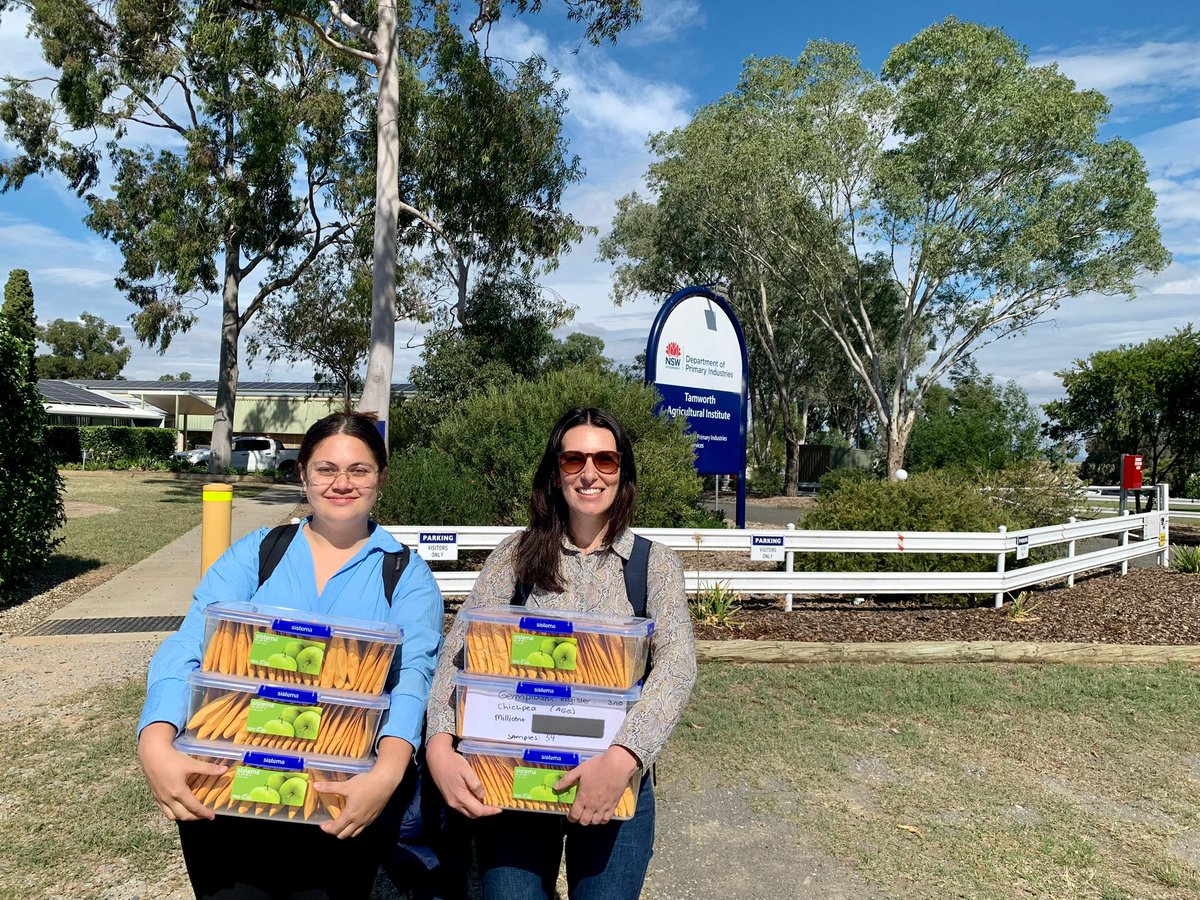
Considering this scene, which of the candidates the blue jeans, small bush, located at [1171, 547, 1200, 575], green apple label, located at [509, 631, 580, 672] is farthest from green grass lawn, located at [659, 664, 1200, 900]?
small bush, located at [1171, 547, 1200, 575]

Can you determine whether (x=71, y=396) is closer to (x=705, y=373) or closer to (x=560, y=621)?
(x=705, y=373)

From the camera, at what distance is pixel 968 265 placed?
938 inches

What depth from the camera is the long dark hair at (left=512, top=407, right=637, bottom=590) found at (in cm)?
229

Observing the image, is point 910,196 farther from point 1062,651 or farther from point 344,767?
point 344,767

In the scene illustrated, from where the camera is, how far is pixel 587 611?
2221mm

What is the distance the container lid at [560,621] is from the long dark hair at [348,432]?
21.8 inches

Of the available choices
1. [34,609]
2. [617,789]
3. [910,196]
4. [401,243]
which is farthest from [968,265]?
[617,789]

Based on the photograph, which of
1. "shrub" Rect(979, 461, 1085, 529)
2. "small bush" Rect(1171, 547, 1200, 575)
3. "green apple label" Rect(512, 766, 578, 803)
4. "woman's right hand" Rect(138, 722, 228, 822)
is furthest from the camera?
"small bush" Rect(1171, 547, 1200, 575)

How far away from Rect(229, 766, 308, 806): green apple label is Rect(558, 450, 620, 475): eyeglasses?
40.7 inches

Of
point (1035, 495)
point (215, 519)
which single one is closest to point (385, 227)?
point (215, 519)

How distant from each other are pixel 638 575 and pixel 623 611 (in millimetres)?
104

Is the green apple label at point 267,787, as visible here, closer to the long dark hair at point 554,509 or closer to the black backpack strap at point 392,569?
the black backpack strap at point 392,569

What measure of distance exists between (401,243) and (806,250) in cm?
1282

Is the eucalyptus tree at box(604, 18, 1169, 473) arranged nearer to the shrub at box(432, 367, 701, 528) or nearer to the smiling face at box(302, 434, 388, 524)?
the shrub at box(432, 367, 701, 528)
